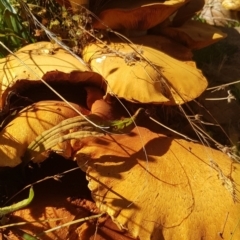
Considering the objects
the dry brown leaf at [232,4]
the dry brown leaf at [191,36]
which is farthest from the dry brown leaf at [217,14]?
the dry brown leaf at [191,36]

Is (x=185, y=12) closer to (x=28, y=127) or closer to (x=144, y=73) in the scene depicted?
(x=144, y=73)

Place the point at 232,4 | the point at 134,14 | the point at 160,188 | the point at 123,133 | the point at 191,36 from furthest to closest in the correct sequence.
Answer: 1. the point at 232,4
2. the point at 191,36
3. the point at 134,14
4. the point at 123,133
5. the point at 160,188

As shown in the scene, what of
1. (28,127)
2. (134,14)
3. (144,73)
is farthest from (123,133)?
(134,14)

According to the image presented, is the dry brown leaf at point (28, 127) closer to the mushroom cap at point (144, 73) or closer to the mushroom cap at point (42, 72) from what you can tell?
the mushroom cap at point (42, 72)

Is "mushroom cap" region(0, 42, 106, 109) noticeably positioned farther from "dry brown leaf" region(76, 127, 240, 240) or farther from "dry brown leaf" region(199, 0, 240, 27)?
"dry brown leaf" region(199, 0, 240, 27)

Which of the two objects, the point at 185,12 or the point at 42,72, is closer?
the point at 42,72

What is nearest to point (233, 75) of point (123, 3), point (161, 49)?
point (161, 49)
